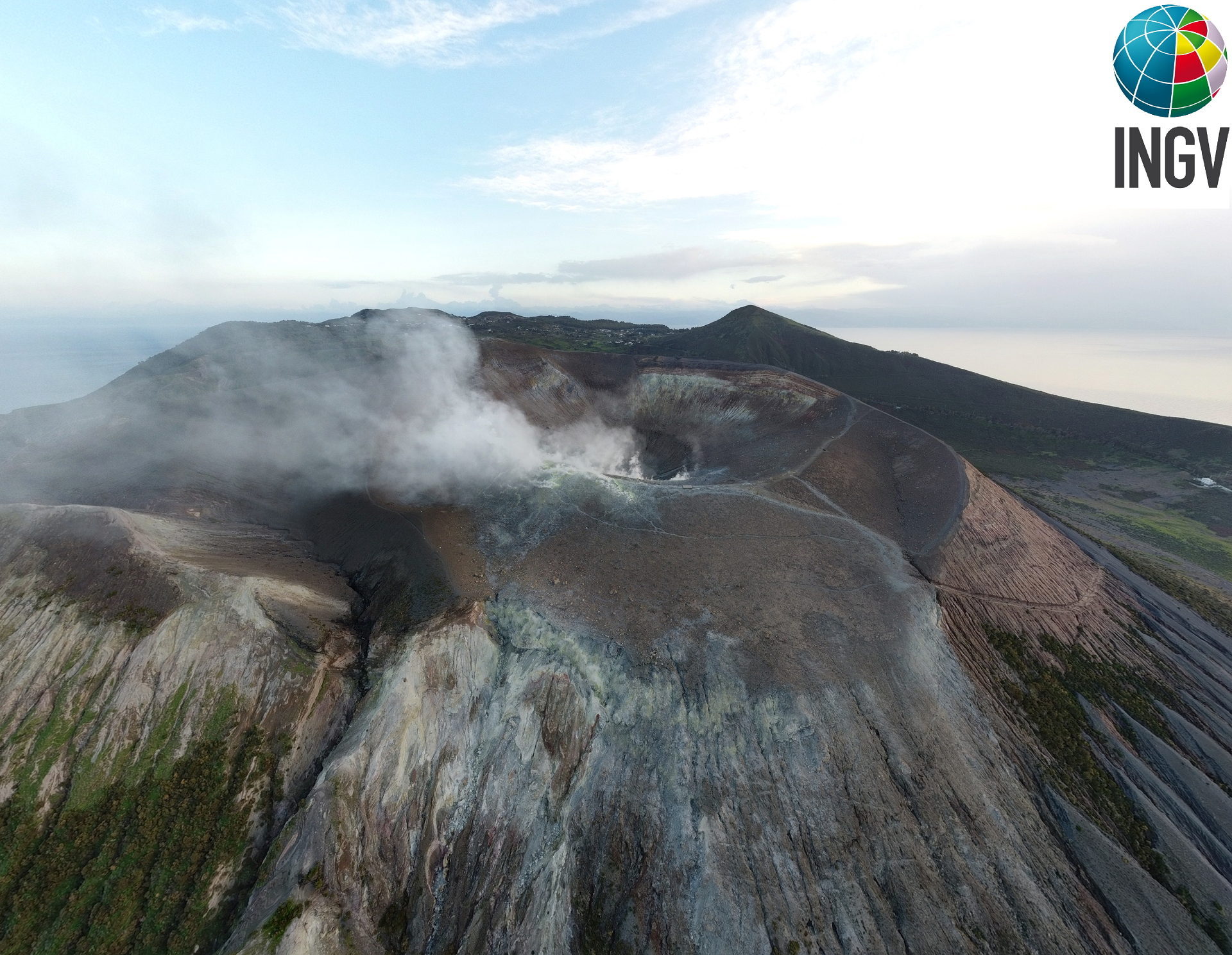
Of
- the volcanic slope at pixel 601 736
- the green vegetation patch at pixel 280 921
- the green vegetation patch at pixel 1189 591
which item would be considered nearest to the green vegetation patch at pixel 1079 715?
the volcanic slope at pixel 601 736

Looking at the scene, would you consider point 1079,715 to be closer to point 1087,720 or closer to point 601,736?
point 1087,720

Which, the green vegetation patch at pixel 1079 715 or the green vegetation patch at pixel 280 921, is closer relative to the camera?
the green vegetation patch at pixel 280 921

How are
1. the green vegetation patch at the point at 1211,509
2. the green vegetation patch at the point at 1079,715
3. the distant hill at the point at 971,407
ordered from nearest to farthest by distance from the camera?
the green vegetation patch at the point at 1079,715, the green vegetation patch at the point at 1211,509, the distant hill at the point at 971,407

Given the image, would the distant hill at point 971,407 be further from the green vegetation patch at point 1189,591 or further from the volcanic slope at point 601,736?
the volcanic slope at point 601,736

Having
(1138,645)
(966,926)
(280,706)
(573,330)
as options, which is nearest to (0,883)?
(280,706)

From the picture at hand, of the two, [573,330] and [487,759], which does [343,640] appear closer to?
[487,759]

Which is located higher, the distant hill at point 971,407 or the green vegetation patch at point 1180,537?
the distant hill at point 971,407

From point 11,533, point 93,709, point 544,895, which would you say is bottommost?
point 544,895
